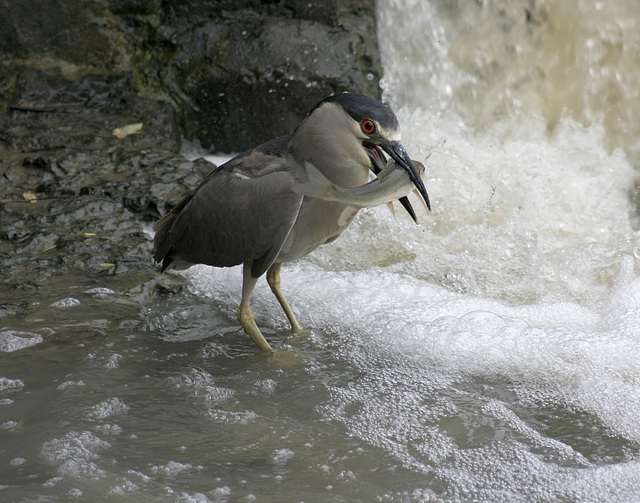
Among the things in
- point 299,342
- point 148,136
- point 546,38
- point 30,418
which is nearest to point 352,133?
point 299,342

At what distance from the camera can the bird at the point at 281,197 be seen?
303cm

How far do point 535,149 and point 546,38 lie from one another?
0.97 meters

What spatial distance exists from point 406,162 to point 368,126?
0.29m

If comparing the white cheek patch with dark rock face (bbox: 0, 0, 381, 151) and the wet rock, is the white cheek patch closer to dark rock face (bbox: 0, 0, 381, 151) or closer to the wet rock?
the wet rock

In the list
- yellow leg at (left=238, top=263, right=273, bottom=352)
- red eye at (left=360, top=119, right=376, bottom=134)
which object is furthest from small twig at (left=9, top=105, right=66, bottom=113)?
red eye at (left=360, top=119, right=376, bottom=134)

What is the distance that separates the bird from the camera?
3.03m

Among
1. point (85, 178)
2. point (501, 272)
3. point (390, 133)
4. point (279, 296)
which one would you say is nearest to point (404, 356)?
point (279, 296)

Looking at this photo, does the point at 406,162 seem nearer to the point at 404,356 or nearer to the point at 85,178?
the point at 404,356

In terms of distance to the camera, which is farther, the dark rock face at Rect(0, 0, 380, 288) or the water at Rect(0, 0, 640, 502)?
the dark rock face at Rect(0, 0, 380, 288)

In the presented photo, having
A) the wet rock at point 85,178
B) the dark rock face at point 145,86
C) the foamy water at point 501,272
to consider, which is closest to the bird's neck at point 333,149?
the foamy water at point 501,272

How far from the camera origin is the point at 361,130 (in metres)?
2.98

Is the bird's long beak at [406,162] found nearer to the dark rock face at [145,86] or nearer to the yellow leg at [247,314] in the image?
the yellow leg at [247,314]

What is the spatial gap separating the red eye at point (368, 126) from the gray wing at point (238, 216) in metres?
0.40

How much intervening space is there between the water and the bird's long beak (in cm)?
87
